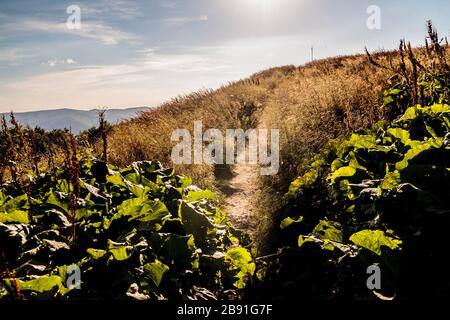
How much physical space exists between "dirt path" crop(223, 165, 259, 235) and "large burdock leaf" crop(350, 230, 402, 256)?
9.54 ft

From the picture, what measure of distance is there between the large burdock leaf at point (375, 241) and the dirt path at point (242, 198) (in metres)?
2.91

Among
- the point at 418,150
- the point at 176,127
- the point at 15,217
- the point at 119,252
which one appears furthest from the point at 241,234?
the point at 176,127

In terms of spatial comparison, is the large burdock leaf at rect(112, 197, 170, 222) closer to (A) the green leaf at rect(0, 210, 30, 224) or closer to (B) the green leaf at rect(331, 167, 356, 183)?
(A) the green leaf at rect(0, 210, 30, 224)

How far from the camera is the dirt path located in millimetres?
5602

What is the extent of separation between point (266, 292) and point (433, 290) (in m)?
1.35

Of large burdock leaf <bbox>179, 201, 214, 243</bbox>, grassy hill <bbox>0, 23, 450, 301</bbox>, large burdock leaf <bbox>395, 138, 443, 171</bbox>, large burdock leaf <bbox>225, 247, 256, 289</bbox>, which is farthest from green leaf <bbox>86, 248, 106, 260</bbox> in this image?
large burdock leaf <bbox>395, 138, 443, 171</bbox>

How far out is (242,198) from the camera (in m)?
6.86

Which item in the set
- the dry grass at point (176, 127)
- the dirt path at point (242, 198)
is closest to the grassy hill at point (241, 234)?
the dirt path at point (242, 198)

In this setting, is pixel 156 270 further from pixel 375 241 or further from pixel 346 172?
pixel 346 172

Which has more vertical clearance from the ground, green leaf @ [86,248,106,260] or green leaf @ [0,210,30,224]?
green leaf @ [0,210,30,224]

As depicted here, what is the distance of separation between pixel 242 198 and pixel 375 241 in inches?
181

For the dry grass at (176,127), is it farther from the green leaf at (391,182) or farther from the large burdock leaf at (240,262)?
the green leaf at (391,182)
